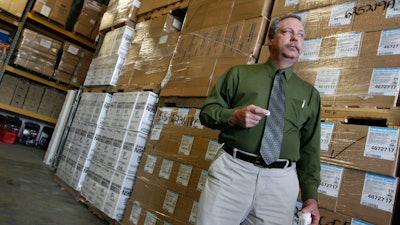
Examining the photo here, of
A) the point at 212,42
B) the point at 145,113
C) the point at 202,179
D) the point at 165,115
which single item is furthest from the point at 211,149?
the point at 145,113

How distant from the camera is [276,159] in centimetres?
168

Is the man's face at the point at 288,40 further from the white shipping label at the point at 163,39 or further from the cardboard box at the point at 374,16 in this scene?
the white shipping label at the point at 163,39

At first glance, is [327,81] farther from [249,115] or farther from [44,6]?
[44,6]

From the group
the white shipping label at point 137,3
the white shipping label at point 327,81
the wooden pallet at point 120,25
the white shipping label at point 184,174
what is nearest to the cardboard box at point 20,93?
the wooden pallet at point 120,25

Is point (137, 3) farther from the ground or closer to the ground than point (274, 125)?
farther from the ground

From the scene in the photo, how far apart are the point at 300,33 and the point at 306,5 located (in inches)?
35.6

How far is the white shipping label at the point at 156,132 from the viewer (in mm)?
3673

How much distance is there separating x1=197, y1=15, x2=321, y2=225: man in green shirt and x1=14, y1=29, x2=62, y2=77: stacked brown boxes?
6.77 metres

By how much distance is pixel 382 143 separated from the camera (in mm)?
1919

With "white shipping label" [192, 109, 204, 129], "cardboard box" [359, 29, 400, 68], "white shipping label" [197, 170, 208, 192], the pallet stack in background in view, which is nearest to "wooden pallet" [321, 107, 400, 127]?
the pallet stack in background

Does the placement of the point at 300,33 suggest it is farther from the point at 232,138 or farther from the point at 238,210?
the point at 238,210

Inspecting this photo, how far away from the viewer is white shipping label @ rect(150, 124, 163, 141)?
3.67 metres

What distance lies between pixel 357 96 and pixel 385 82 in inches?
7.2

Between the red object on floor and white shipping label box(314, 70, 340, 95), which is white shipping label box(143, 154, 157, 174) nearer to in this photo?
white shipping label box(314, 70, 340, 95)
